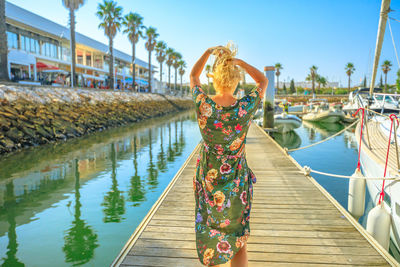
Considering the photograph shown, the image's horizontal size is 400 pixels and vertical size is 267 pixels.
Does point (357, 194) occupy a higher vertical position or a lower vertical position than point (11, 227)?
higher

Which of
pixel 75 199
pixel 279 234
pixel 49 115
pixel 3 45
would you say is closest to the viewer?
pixel 279 234

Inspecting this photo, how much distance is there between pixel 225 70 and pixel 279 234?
247 cm

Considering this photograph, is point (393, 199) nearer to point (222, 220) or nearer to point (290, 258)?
point (290, 258)

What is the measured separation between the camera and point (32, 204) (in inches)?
267

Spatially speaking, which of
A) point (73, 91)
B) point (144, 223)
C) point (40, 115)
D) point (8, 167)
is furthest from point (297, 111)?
point (144, 223)

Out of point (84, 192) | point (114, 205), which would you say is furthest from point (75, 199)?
point (114, 205)

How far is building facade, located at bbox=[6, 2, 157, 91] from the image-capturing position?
95.7ft

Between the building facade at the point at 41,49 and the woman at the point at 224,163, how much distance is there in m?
24.4

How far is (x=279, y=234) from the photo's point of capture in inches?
148

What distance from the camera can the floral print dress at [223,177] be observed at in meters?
2.14

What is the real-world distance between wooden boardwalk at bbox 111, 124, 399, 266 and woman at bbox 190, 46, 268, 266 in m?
1.04

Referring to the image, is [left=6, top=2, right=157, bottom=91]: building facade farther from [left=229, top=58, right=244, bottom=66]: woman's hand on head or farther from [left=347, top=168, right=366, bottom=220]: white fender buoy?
[left=229, top=58, right=244, bottom=66]: woman's hand on head

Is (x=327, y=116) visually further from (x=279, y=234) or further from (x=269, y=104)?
(x=279, y=234)

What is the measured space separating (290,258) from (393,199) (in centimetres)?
206
